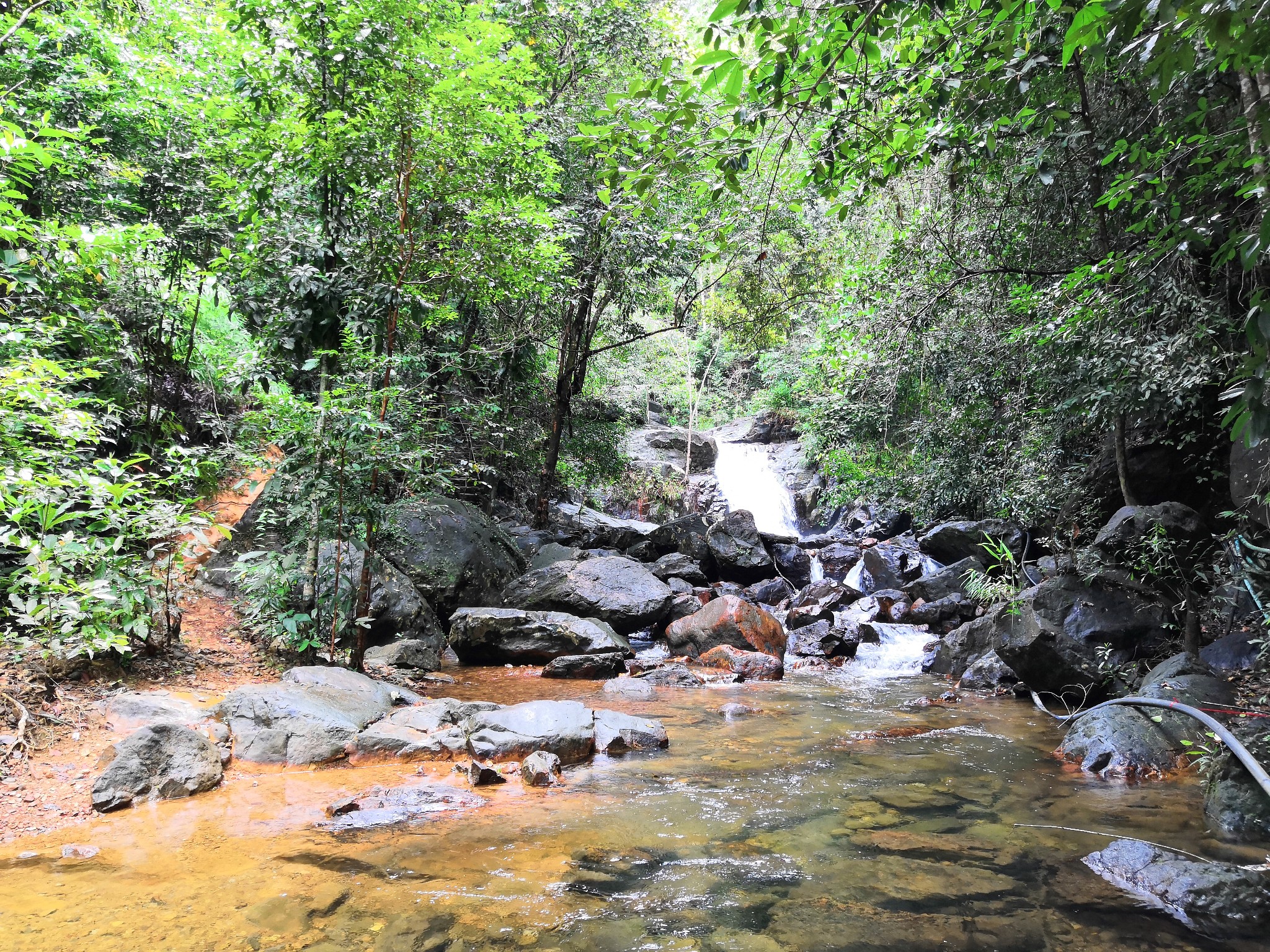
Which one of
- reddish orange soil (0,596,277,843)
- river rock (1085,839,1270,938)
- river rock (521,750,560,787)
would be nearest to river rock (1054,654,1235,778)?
river rock (1085,839,1270,938)

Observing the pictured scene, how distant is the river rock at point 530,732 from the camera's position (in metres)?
5.14

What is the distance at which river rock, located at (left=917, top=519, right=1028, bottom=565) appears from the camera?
1234cm

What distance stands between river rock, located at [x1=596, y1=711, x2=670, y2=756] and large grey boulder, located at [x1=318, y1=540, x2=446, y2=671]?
116 inches

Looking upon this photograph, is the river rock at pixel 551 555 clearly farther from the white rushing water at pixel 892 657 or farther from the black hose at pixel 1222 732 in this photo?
the black hose at pixel 1222 732

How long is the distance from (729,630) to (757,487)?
15.1 m

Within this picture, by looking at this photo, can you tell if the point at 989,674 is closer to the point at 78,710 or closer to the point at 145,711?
the point at 145,711

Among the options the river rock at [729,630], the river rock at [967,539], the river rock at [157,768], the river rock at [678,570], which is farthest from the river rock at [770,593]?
the river rock at [157,768]

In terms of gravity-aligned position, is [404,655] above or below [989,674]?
above

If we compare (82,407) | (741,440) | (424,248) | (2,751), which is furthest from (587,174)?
(741,440)

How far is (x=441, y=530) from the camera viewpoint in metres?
10.0

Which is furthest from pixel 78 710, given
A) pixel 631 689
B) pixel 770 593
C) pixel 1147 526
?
pixel 770 593

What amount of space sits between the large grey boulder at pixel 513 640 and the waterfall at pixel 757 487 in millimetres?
13244

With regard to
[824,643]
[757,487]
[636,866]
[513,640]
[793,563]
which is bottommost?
A: [824,643]

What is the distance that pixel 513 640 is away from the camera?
8.95m
